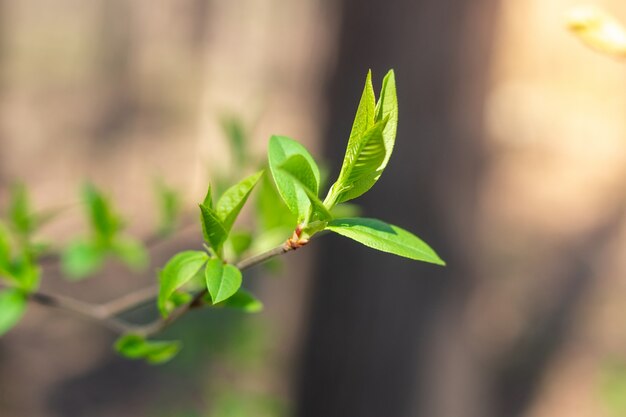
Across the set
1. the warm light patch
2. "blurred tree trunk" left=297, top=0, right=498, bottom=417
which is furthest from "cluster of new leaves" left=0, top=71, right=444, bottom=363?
"blurred tree trunk" left=297, top=0, right=498, bottom=417

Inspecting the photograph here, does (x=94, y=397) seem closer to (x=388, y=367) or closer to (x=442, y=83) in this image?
(x=388, y=367)

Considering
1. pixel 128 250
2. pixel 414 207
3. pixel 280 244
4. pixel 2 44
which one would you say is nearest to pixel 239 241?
pixel 280 244

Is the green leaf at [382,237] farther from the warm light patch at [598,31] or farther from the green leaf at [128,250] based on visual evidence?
the green leaf at [128,250]

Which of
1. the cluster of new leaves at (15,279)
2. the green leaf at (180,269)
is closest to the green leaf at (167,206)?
the cluster of new leaves at (15,279)

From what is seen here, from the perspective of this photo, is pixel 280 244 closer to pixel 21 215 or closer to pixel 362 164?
pixel 362 164

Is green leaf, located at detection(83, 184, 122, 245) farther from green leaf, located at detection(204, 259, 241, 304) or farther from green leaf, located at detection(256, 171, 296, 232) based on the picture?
green leaf, located at detection(204, 259, 241, 304)

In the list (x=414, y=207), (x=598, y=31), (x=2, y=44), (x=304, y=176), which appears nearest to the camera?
(x=304, y=176)
